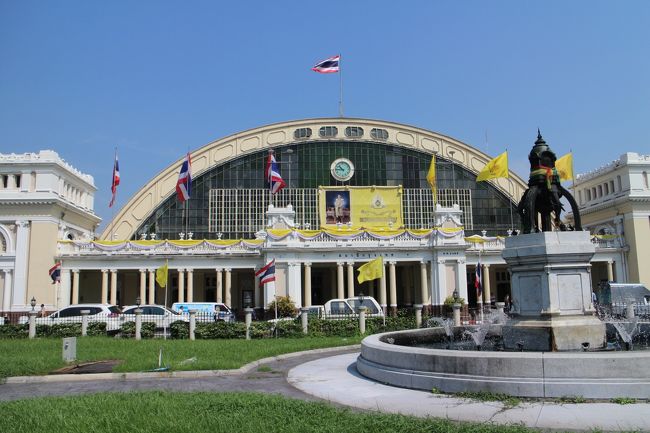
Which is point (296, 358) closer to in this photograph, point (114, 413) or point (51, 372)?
point (51, 372)

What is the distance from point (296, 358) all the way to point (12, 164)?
45774 mm

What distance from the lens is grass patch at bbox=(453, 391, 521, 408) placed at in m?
10.8

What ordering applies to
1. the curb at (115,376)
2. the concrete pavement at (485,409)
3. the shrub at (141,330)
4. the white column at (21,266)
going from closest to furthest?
the concrete pavement at (485,409) → the curb at (115,376) → the shrub at (141,330) → the white column at (21,266)

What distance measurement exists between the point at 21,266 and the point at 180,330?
30497 mm

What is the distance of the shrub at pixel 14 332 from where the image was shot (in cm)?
3134

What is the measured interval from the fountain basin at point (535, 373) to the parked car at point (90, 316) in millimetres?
24993

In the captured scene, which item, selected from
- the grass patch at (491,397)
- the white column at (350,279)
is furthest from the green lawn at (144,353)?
the white column at (350,279)

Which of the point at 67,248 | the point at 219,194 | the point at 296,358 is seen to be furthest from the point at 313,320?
the point at 219,194

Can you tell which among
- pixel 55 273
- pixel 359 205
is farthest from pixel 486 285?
pixel 55 273

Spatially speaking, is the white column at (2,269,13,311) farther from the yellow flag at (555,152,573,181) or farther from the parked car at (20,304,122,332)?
the yellow flag at (555,152,573,181)

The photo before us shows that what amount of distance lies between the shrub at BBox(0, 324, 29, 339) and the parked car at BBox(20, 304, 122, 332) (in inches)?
34.7

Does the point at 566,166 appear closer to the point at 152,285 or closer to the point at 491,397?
the point at 152,285

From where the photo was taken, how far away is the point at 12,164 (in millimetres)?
54188

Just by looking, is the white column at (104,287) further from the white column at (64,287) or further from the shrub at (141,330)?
the shrub at (141,330)
